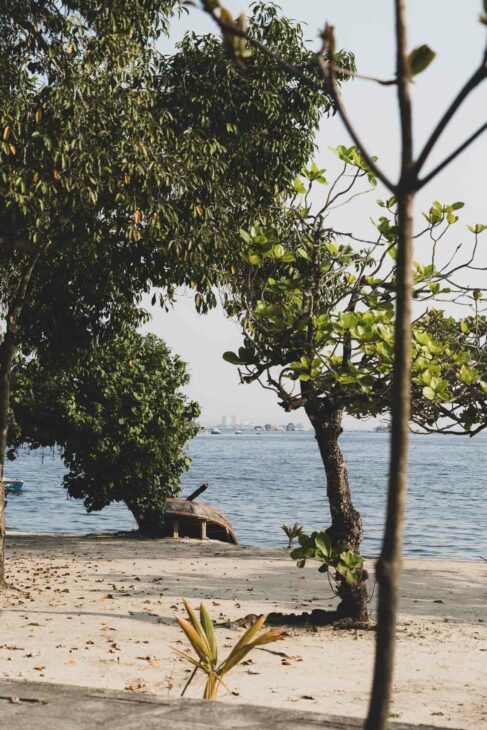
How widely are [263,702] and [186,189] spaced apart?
635 cm

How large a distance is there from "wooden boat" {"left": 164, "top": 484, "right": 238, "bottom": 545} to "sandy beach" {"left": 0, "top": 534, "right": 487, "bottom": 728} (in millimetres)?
4884

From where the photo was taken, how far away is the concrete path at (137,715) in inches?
170

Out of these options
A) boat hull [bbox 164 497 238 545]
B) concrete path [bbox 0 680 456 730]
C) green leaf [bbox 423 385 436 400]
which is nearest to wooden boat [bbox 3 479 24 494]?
boat hull [bbox 164 497 238 545]

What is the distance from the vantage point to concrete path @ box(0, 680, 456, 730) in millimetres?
4320

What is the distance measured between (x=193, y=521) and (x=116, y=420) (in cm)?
391

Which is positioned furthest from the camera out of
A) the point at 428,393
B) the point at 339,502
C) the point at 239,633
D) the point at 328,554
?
the point at 339,502

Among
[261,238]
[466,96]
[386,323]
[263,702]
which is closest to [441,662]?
[263,702]

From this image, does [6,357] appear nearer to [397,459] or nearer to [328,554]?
[328,554]

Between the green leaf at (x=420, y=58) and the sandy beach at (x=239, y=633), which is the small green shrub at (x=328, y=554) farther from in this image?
the green leaf at (x=420, y=58)

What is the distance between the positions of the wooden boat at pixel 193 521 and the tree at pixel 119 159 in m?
9.52

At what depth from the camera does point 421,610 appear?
1237cm

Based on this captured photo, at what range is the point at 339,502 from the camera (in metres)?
10.5

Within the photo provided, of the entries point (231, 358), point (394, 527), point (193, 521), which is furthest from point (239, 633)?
point (193, 521)

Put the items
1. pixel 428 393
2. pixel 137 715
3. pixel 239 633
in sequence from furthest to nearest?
pixel 239 633
pixel 428 393
pixel 137 715
